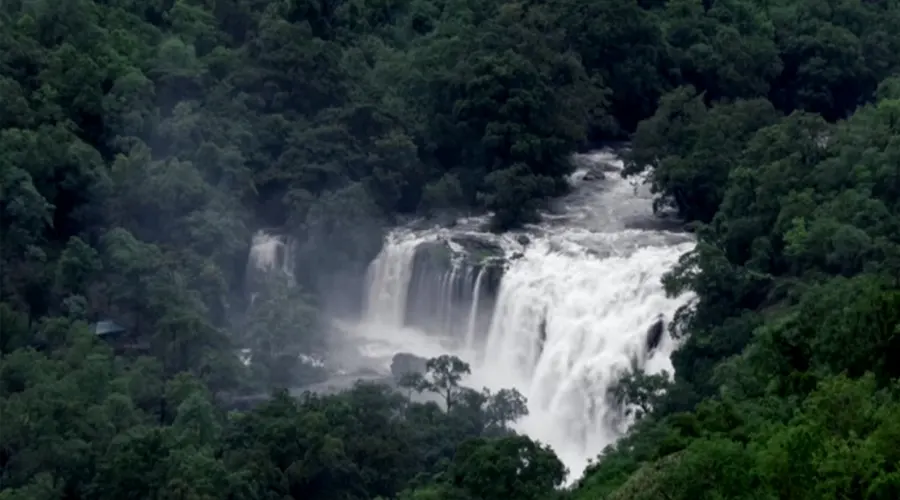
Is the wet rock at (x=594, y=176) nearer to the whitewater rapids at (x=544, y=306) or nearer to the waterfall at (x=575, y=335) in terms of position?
the whitewater rapids at (x=544, y=306)

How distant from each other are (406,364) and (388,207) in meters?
6.47

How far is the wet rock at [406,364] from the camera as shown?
41719 millimetres

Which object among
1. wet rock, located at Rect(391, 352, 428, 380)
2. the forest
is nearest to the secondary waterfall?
the forest

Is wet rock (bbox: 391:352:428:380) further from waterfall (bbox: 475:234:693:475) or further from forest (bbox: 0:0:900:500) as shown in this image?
waterfall (bbox: 475:234:693:475)

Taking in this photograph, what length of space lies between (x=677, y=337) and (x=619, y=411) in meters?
1.73

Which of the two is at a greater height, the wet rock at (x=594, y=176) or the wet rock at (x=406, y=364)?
the wet rock at (x=594, y=176)

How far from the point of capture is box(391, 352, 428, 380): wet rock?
41.7 metres

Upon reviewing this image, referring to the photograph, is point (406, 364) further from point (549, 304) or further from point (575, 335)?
point (575, 335)

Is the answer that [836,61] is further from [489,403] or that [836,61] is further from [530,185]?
[489,403]

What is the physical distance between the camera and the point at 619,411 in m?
39.3

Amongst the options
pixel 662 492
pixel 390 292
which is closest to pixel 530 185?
pixel 390 292

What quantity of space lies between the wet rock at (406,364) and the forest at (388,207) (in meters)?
0.86

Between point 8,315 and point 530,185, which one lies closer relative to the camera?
point 8,315

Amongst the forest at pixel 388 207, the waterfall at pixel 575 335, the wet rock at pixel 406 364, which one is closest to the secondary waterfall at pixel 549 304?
the waterfall at pixel 575 335
